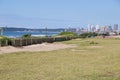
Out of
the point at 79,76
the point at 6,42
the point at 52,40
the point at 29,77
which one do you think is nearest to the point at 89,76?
the point at 79,76

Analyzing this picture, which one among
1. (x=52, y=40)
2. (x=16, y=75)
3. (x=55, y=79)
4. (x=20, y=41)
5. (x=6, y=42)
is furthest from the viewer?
(x=52, y=40)

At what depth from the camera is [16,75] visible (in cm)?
1077

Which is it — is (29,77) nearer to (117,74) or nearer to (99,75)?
(99,75)

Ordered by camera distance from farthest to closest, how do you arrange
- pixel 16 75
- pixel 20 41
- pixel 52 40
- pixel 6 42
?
1. pixel 52 40
2. pixel 20 41
3. pixel 6 42
4. pixel 16 75

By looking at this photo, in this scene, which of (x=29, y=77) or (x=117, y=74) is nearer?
(x=29, y=77)

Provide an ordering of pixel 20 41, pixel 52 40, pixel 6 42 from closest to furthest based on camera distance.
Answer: pixel 6 42 < pixel 20 41 < pixel 52 40

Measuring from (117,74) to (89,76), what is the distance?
3.58ft

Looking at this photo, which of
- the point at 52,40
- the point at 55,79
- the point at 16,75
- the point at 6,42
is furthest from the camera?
the point at 52,40

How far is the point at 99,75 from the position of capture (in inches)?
434

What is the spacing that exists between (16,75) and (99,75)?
2663mm

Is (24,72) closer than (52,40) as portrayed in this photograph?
Yes

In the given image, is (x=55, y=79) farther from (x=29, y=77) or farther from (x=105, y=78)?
(x=105, y=78)

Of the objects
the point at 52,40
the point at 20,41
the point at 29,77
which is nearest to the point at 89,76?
the point at 29,77

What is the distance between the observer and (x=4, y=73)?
11.2 meters
